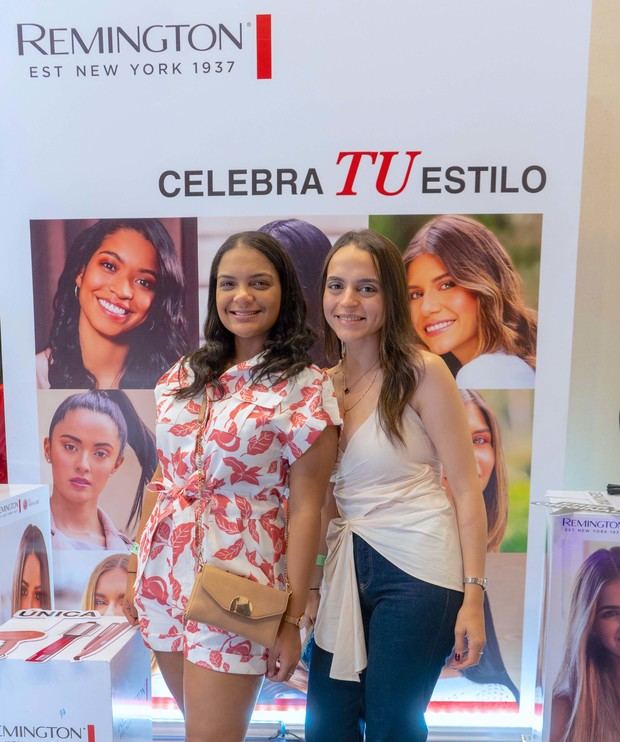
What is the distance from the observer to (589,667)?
1754 mm

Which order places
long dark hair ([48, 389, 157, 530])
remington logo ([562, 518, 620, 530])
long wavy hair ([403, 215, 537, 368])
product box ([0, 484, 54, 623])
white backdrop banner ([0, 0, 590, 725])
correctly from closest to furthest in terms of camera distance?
remington logo ([562, 518, 620, 530]) → product box ([0, 484, 54, 623]) → white backdrop banner ([0, 0, 590, 725]) → long wavy hair ([403, 215, 537, 368]) → long dark hair ([48, 389, 157, 530])

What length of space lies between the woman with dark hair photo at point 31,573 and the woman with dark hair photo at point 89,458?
182 millimetres

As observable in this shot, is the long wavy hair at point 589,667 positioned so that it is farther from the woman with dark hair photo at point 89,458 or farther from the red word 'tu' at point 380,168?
the woman with dark hair photo at point 89,458

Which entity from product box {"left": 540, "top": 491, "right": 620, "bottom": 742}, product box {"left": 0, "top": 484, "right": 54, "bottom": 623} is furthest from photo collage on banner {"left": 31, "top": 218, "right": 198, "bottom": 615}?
product box {"left": 540, "top": 491, "right": 620, "bottom": 742}

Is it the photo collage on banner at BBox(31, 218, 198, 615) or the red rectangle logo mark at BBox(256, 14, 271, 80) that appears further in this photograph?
the photo collage on banner at BBox(31, 218, 198, 615)

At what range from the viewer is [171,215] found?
2096 millimetres

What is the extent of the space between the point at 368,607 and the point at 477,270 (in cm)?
125

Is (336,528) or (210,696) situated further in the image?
(336,528)

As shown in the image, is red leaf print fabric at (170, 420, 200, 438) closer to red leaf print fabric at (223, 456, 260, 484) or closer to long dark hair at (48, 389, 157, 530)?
red leaf print fabric at (223, 456, 260, 484)

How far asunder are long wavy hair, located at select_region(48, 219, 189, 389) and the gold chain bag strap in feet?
3.50

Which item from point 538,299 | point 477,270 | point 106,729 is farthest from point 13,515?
point 538,299

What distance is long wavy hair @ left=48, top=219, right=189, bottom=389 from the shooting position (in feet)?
6.95

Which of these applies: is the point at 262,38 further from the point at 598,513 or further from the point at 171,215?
the point at 598,513

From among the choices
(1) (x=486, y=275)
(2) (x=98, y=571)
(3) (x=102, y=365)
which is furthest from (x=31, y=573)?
(1) (x=486, y=275)
